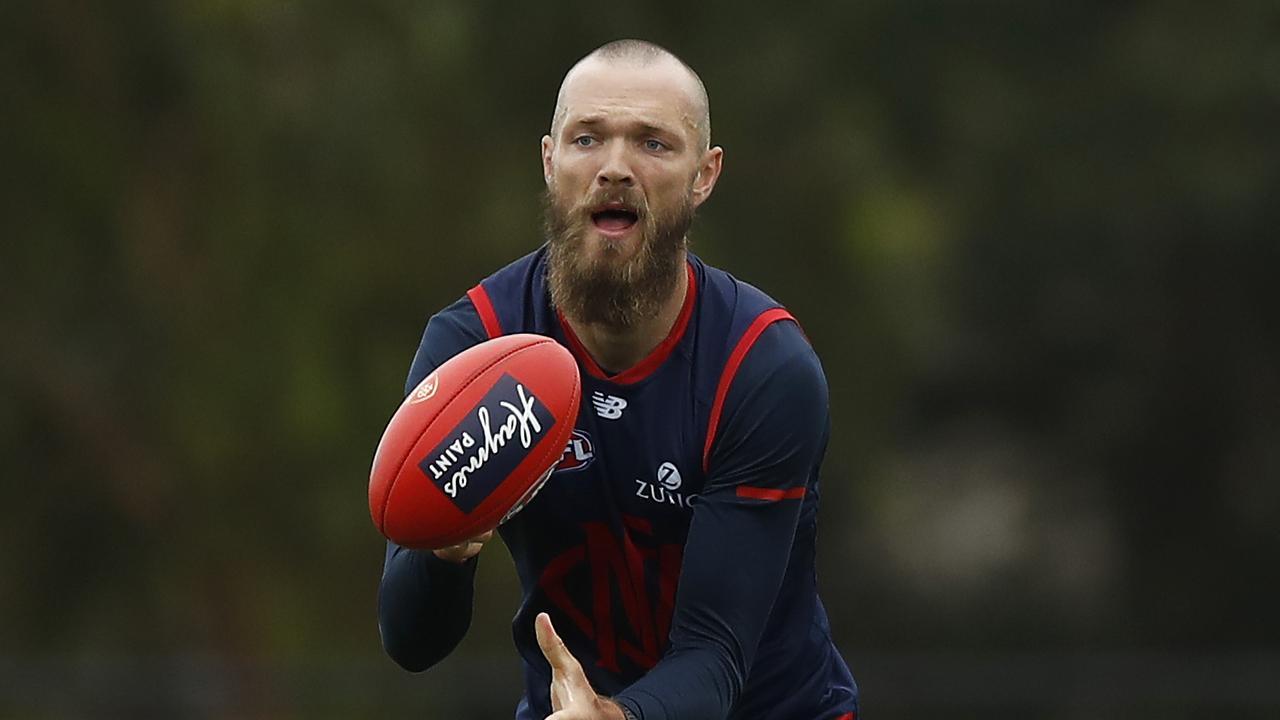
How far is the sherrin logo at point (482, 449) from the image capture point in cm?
470

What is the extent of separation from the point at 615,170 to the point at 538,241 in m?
8.74

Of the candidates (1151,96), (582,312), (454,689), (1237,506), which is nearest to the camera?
(582,312)

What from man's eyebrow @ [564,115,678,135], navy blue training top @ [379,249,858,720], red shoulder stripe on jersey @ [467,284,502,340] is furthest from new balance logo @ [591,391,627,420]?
man's eyebrow @ [564,115,678,135]

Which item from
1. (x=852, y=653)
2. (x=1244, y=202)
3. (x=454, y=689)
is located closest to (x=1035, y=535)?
(x=852, y=653)

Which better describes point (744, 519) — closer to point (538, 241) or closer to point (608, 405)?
point (608, 405)

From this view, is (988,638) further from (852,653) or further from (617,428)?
(617,428)

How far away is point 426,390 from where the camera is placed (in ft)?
15.9

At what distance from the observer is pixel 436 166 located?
46.0 ft

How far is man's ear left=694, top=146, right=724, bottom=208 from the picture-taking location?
5.38 metres

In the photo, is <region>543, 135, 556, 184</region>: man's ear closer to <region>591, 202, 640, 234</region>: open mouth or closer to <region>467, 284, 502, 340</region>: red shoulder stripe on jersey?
<region>591, 202, 640, 234</region>: open mouth

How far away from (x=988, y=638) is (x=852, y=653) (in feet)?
Answer: 5.08

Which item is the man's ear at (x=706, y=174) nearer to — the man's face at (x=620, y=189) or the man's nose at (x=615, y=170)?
the man's face at (x=620, y=189)

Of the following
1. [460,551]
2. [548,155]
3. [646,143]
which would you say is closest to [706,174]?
[646,143]

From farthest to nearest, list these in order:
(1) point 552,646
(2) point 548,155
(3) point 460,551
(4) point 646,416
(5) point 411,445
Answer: (2) point 548,155 < (4) point 646,416 < (3) point 460,551 < (5) point 411,445 < (1) point 552,646
